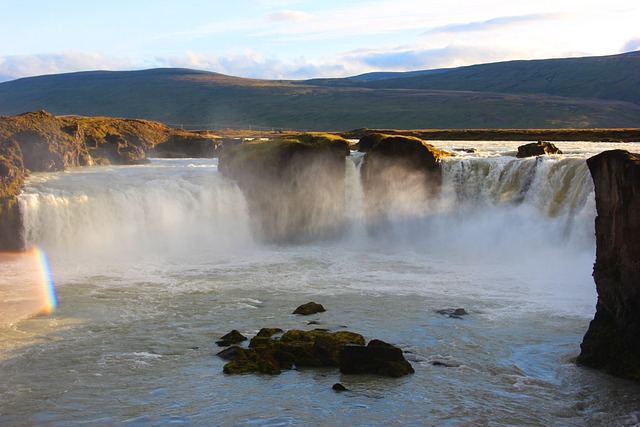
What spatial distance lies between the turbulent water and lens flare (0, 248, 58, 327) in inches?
24.2

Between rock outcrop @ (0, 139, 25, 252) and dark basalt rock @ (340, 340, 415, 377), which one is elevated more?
rock outcrop @ (0, 139, 25, 252)

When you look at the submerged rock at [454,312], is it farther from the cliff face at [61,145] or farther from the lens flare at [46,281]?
the cliff face at [61,145]

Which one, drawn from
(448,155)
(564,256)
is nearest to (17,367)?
(564,256)

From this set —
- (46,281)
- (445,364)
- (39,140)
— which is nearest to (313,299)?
(445,364)

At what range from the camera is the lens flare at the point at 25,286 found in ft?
80.8

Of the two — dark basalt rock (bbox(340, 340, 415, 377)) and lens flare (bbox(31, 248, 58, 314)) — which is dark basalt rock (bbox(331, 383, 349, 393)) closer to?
dark basalt rock (bbox(340, 340, 415, 377))

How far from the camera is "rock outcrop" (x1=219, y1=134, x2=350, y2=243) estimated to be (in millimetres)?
42312

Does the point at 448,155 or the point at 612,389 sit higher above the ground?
the point at 448,155

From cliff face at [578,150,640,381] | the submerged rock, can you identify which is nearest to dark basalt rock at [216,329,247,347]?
the submerged rock

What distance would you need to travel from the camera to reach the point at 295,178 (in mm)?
42750

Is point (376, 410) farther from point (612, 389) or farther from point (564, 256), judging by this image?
point (564, 256)

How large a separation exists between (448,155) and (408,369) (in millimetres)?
29022

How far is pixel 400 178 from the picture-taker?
1699 inches

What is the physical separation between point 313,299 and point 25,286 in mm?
10603
